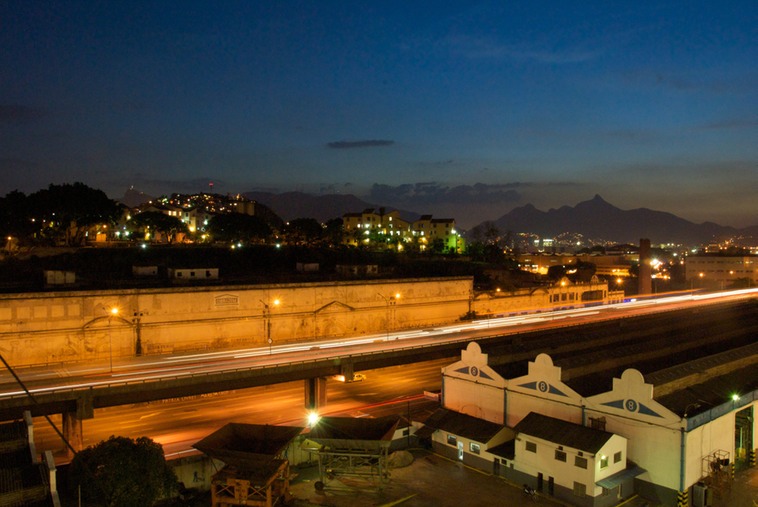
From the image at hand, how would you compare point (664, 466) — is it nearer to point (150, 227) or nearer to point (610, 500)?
point (610, 500)

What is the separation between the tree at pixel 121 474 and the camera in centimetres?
1709

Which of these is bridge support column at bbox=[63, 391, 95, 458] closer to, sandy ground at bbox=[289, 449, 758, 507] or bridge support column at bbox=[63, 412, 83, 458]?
bridge support column at bbox=[63, 412, 83, 458]

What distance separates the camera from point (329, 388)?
37.0 metres

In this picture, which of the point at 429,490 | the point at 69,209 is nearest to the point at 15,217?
the point at 69,209

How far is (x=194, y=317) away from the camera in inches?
1676

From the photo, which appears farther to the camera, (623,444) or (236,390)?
(236,390)

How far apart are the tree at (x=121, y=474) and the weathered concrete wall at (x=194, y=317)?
22.6 metres

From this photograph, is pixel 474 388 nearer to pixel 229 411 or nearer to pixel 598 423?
pixel 598 423

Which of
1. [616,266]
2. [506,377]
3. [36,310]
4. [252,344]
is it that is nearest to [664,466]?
[506,377]

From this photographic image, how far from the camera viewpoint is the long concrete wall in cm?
3650

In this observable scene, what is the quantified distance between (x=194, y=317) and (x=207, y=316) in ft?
3.45

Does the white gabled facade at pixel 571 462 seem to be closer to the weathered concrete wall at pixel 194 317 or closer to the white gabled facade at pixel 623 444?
the white gabled facade at pixel 623 444

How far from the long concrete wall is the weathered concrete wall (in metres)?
0.07

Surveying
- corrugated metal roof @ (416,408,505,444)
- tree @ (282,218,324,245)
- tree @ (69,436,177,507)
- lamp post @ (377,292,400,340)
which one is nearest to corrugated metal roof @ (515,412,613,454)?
corrugated metal roof @ (416,408,505,444)
